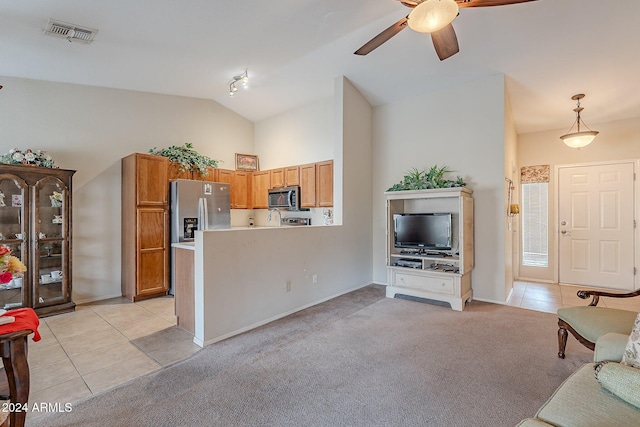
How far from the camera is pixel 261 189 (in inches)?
244

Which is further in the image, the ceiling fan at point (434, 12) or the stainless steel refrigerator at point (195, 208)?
the stainless steel refrigerator at point (195, 208)

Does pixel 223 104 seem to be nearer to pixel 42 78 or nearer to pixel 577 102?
→ pixel 42 78

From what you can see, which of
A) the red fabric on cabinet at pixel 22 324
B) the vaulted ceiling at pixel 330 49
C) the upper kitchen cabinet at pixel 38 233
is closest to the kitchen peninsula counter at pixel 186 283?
the red fabric on cabinet at pixel 22 324

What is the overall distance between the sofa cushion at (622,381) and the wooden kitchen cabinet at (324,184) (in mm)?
3957

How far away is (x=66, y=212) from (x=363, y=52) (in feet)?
13.5

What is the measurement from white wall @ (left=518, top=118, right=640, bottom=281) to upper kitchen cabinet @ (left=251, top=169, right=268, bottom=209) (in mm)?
4975

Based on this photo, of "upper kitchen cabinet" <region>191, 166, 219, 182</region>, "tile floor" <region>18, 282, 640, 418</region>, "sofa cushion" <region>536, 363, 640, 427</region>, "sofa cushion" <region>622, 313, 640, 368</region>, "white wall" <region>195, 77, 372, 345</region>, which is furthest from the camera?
"upper kitchen cabinet" <region>191, 166, 219, 182</region>

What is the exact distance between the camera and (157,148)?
500cm

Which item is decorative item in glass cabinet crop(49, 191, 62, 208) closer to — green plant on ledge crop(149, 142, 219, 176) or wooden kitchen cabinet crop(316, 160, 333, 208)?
green plant on ledge crop(149, 142, 219, 176)

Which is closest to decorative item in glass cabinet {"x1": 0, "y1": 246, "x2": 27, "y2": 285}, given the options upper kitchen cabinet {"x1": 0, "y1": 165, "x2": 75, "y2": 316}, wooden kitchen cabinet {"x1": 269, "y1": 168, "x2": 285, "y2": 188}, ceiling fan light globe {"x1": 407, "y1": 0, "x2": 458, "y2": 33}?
upper kitchen cabinet {"x1": 0, "y1": 165, "x2": 75, "y2": 316}

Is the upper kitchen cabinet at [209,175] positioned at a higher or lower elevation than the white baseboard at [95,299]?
higher

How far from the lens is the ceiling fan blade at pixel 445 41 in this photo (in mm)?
2447

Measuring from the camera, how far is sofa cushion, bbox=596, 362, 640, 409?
125 cm

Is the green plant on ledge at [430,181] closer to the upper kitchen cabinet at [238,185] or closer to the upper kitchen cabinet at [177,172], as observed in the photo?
the upper kitchen cabinet at [238,185]
